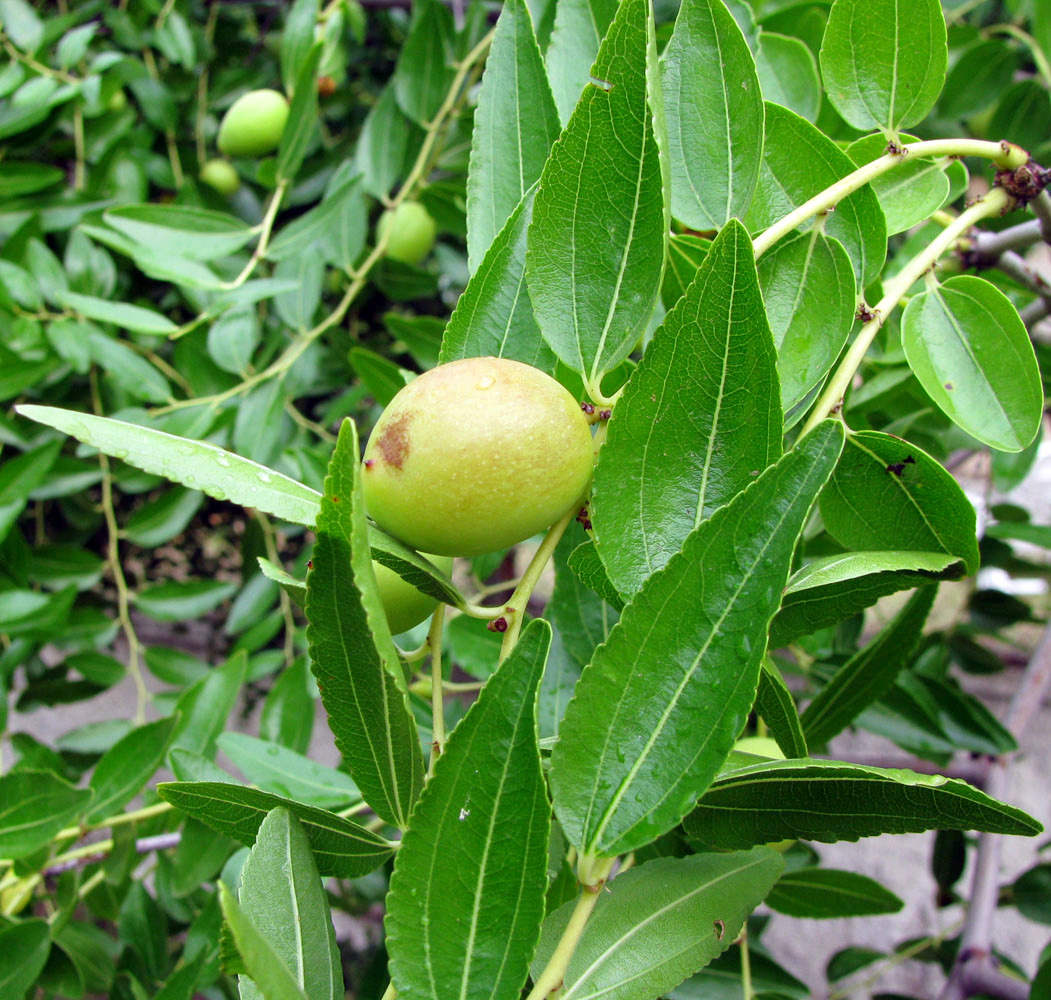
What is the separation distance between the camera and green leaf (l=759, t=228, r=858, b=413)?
0.38 meters

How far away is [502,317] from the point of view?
1.28 ft

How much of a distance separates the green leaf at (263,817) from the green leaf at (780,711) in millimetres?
160

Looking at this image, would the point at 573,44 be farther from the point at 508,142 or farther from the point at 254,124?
the point at 254,124

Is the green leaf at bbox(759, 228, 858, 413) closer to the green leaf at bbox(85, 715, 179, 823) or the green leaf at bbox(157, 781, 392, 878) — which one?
the green leaf at bbox(157, 781, 392, 878)

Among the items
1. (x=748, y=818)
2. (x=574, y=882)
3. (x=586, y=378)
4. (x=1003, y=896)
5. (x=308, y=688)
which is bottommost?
(x=1003, y=896)

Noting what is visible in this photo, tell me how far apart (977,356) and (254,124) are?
1.02 meters

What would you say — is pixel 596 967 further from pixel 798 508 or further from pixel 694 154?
pixel 694 154

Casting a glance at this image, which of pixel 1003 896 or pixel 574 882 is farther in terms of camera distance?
pixel 1003 896


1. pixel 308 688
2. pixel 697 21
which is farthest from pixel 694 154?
pixel 308 688

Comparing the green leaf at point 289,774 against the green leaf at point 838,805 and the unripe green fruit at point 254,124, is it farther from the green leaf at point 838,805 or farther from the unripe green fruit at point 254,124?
the unripe green fruit at point 254,124

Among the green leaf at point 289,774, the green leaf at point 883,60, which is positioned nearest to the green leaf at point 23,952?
the green leaf at point 289,774

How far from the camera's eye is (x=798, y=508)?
28 cm

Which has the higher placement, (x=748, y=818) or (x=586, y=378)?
(x=586, y=378)

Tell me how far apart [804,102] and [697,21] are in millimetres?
251
